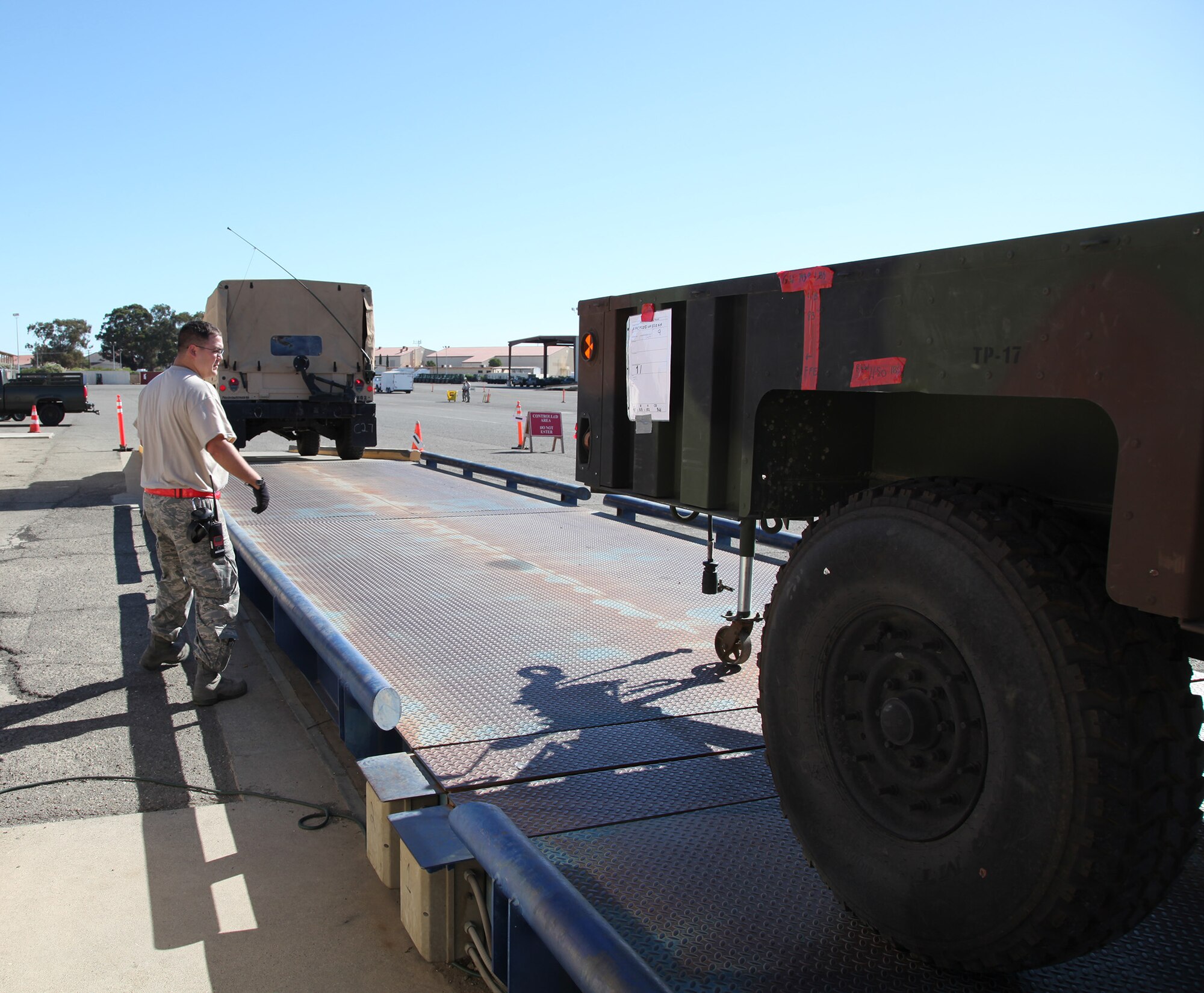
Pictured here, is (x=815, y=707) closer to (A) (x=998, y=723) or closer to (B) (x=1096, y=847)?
(A) (x=998, y=723)

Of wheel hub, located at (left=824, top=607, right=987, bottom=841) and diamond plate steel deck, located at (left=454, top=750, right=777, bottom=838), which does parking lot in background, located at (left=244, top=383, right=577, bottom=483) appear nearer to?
diamond plate steel deck, located at (left=454, top=750, right=777, bottom=838)

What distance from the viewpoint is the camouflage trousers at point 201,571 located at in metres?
5.00

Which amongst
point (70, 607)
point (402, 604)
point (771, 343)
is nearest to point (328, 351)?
point (70, 607)

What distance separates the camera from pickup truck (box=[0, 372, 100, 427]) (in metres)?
26.4

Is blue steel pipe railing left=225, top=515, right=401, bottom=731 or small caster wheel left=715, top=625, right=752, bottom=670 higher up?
blue steel pipe railing left=225, top=515, right=401, bottom=731

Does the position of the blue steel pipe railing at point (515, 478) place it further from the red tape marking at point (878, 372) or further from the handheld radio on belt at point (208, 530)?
the red tape marking at point (878, 372)

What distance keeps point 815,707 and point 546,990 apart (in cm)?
101

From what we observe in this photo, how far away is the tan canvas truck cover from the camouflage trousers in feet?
31.1

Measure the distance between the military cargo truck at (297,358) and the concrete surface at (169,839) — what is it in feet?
24.8

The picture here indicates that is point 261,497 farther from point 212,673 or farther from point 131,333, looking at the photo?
point 131,333

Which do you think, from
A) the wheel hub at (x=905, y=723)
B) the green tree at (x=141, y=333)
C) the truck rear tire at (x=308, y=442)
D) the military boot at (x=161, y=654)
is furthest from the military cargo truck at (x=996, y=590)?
the green tree at (x=141, y=333)

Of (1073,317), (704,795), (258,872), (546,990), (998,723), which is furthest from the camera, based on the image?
(258,872)

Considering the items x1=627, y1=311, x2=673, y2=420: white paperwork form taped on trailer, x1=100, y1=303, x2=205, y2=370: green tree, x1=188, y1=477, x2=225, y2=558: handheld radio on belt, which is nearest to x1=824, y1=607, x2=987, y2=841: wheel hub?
x1=627, y1=311, x2=673, y2=420: white paperwork form taped on trailer

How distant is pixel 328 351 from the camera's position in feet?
48.0
